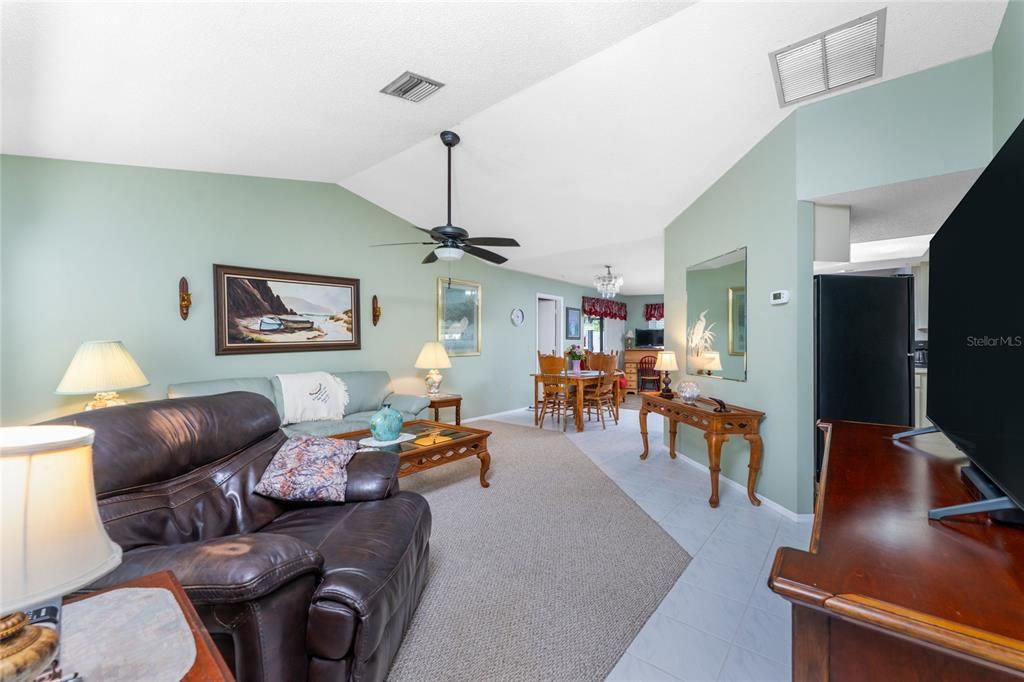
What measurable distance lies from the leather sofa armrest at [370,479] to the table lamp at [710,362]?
2.76m

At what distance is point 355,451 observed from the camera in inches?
85.2

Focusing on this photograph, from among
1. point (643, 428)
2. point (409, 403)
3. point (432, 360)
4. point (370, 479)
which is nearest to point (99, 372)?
point (370, 479)

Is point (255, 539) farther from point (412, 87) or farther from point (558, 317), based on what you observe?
point (558, 317)

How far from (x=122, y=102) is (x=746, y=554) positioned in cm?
433

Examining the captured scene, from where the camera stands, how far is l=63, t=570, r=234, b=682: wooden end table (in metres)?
0.69

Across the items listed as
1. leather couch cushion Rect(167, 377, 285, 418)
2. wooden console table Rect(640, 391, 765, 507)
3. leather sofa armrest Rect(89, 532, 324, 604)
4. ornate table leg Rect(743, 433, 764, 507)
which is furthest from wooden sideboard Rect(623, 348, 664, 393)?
leather sofa armrest Rect(89, 532, 324, 604)

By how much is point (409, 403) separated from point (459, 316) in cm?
177

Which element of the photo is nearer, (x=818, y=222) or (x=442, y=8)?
(x=442, y=8)

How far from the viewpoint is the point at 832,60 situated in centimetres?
217

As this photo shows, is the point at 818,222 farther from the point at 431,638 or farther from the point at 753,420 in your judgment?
the point at 431,638

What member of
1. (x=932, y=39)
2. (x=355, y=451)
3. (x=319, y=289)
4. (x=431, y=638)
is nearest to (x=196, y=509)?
(x=355, y=451)

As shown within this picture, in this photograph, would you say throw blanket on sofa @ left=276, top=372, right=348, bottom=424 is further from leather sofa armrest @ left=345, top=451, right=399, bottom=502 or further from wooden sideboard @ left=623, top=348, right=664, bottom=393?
wooden sideboard @ left=623, top=348, right=664, bottom=393

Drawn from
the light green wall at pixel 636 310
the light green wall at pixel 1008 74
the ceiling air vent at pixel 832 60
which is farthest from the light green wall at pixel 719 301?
the light green wall at pixel 636 310

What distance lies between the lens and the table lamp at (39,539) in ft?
1.82
